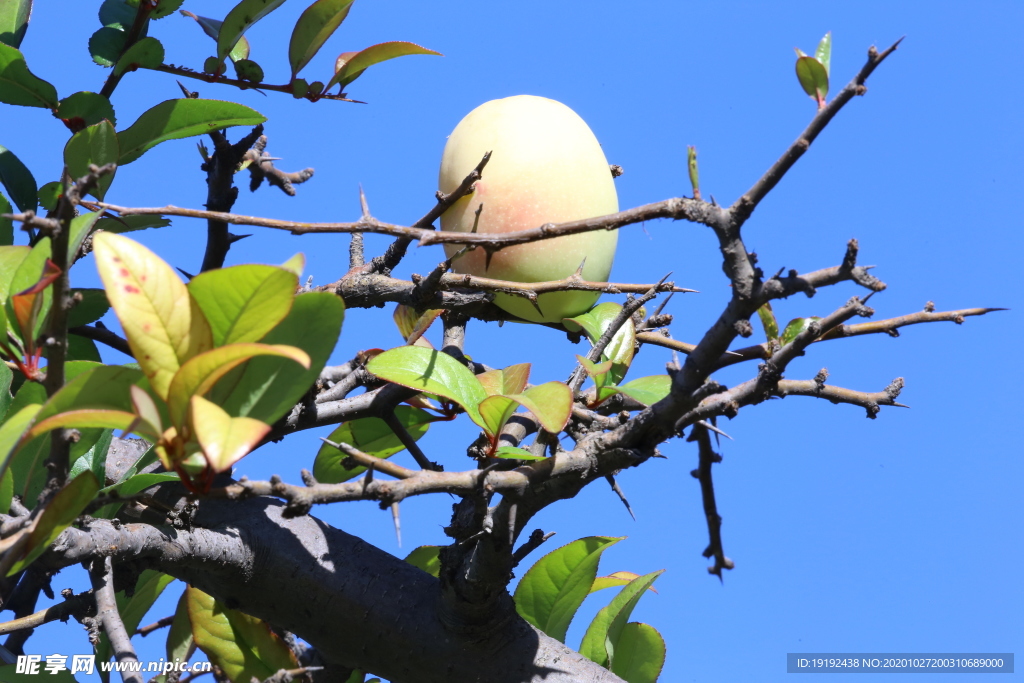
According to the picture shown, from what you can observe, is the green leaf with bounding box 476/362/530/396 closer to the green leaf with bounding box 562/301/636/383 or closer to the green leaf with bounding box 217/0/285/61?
the green leaf with bounding box 562/301/636/383

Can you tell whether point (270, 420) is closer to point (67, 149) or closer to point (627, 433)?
point (627, 433)

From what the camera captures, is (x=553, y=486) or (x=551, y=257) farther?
(x=551, y=257)

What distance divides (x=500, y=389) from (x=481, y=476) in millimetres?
233

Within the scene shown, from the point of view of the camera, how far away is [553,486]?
2.16 ft

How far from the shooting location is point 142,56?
0.74m

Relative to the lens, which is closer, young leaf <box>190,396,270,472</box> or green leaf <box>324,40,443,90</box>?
young leaf <box>190,396,270,472</box>

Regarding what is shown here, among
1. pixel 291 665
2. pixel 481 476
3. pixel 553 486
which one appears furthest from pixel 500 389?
pixel 291 665

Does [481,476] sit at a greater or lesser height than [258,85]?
lesser

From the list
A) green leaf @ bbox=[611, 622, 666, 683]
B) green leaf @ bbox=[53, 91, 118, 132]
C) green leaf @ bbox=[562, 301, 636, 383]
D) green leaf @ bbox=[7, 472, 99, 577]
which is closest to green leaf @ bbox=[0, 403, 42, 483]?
green leaf @ bbox=[7, 472, 99, 577]

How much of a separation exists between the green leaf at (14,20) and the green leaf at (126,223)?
0.20 meters

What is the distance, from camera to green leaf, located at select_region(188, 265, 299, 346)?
0.42 m

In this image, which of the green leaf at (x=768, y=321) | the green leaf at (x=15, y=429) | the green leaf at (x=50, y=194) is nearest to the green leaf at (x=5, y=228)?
the green leaf at (x=50, y=194)

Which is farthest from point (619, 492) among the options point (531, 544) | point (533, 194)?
point (533, 194)

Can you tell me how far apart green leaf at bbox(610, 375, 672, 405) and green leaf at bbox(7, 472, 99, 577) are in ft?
1.33
